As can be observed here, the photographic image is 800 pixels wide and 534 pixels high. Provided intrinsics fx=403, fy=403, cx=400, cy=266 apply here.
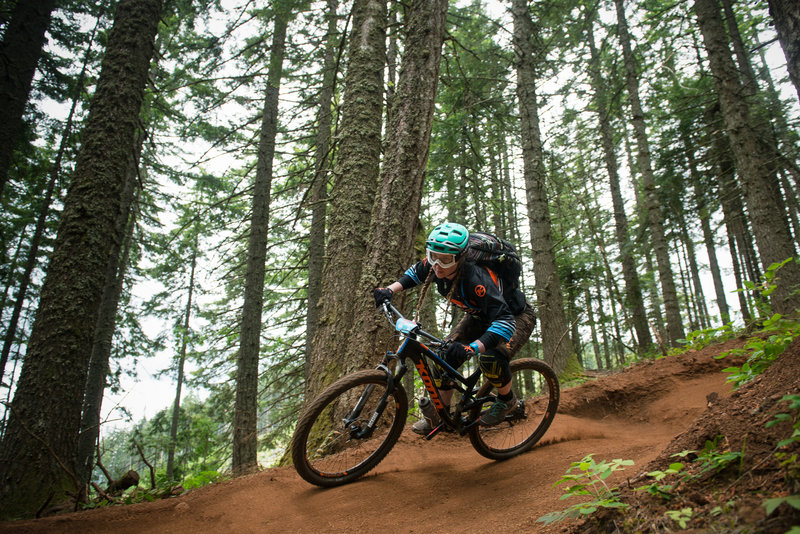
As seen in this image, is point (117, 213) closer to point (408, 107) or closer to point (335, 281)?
point (335, 281)

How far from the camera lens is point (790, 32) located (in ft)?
10.8

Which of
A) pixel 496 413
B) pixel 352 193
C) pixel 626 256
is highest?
pixel 626 256

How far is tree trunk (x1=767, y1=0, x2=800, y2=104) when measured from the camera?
3.25 meters

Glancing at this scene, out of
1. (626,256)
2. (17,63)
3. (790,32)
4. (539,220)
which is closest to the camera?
(790,32)

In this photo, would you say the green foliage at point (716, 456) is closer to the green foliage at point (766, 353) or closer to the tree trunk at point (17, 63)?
the green foliage at point (766, 353)

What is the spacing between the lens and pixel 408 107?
5.73m

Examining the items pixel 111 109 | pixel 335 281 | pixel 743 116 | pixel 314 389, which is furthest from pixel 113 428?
pixel 743 116

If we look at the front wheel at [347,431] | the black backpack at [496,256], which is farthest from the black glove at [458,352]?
the black backpack at [496,256]

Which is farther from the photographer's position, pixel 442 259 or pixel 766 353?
pixel 442 259

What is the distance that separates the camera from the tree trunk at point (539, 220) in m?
9.66

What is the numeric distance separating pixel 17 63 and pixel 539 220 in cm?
1068

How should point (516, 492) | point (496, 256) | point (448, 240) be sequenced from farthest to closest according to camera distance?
1. point (496, 256)
2. point (448, 240)
3. point (516, 492)

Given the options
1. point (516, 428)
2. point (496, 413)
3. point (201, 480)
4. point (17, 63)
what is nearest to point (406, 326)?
point (496, 413)

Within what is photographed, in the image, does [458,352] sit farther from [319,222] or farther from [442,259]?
[319,222]
